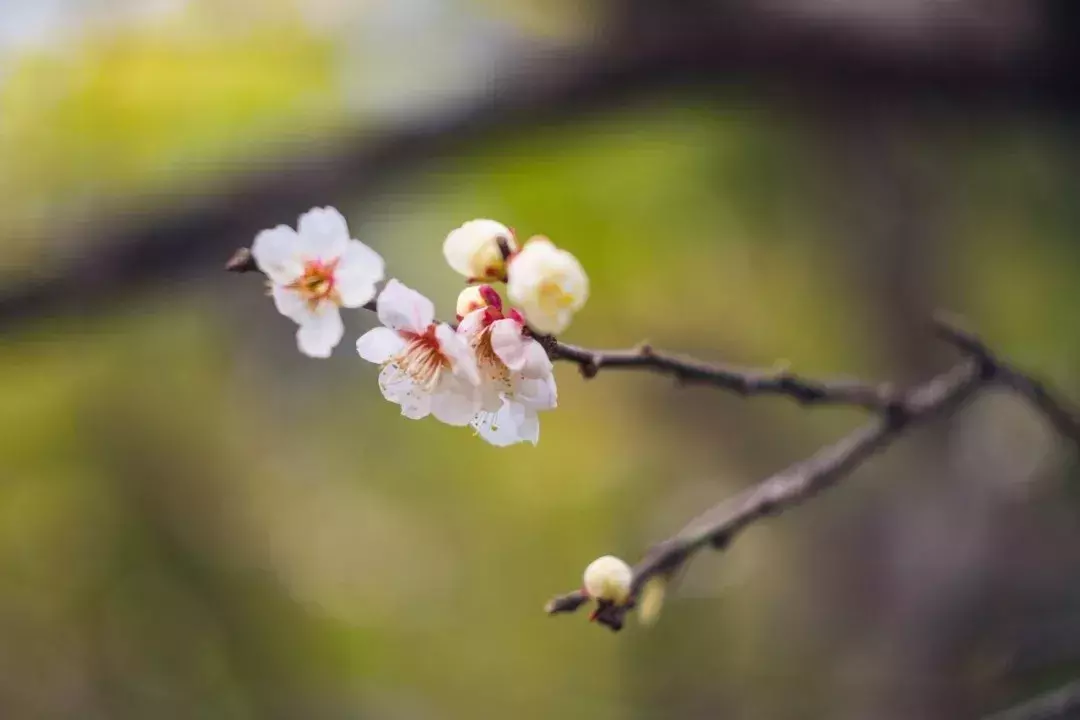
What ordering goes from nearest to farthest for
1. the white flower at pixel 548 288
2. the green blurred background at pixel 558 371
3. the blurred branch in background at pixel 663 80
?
the white flower at pixel 548 288 → the blurred branch in background at pixel 663 80 → the green blurred background at pixel 558 371

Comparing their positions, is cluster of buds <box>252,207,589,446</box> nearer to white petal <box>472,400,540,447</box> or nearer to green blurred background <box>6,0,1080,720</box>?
white petal <box>472,400,540,447</box>

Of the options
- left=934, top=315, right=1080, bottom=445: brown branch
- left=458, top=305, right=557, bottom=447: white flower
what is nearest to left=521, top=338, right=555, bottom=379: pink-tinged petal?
left=458, top=305, right=557, bottom=447: white flower

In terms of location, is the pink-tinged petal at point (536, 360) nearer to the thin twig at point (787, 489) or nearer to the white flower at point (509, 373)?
the white flower at point (509, 373)

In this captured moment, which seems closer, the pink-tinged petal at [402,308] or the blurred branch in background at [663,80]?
the pink-tinged petal at [402,308]

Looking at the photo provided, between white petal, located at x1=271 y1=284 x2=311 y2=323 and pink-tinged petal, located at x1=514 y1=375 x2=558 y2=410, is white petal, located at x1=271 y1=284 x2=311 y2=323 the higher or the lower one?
the higher one

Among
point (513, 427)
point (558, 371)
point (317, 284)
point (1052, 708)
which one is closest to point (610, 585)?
point (513, 427)

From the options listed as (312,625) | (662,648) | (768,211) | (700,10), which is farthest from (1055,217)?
(312,625)

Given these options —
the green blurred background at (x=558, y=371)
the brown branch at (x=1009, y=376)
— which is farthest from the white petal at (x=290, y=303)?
the green blurred background at (x=558, y=371)
